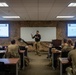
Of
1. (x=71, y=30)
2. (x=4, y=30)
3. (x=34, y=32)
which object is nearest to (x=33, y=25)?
(x=34, y=32)

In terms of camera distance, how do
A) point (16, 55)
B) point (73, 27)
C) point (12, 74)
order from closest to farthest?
1. point (12, 74)
2. point (16, 55)
3. point (73, 27)

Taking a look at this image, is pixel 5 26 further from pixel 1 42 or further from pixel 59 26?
pixel 59 26

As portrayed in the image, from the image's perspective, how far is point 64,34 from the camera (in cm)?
1293

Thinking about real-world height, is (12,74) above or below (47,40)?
below

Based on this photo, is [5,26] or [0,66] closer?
[0,66]

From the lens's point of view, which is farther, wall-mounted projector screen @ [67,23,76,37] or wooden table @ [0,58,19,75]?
wall-mounted projector screen @ [67,23,76,37]

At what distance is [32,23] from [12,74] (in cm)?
773

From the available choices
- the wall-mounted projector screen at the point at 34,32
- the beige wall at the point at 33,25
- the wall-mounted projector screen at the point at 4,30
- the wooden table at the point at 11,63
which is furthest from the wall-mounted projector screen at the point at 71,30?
the wooden table at the point at 11,63

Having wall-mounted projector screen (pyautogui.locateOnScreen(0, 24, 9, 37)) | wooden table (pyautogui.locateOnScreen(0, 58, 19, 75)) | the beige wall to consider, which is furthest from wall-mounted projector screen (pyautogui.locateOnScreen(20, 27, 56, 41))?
wooden table (pyautogui.locateOnScreen(0, 58, 19, 75))

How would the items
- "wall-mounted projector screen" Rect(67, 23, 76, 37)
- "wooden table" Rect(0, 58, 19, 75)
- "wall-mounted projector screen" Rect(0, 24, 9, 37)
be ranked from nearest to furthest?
"wooden table" Rect(0, 58, 19, 75) < "wall-mounted projector screen" Rect(67, 23, 76, 37) < "wall-mounted projector screen" Rect(0, 24, 9, 37)

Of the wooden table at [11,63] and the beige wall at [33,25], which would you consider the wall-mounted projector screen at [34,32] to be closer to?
the beige wall at [33,25]

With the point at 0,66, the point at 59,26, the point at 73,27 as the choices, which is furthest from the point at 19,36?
the point at 0,66

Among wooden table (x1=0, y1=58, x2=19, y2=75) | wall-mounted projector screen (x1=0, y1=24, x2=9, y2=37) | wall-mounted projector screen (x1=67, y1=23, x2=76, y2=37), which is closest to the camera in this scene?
wooden table (x1=0, y1=58, x2=19, y2=75)

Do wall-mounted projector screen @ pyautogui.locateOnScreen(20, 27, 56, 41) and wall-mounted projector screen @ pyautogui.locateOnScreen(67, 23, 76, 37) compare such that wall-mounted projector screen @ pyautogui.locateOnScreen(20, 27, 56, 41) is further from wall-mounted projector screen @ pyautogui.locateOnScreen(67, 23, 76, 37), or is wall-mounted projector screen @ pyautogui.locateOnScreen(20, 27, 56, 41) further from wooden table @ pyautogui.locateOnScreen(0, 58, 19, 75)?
wooden table @ pyautogui.locateOnScreen(0, 58, 19, 75)
